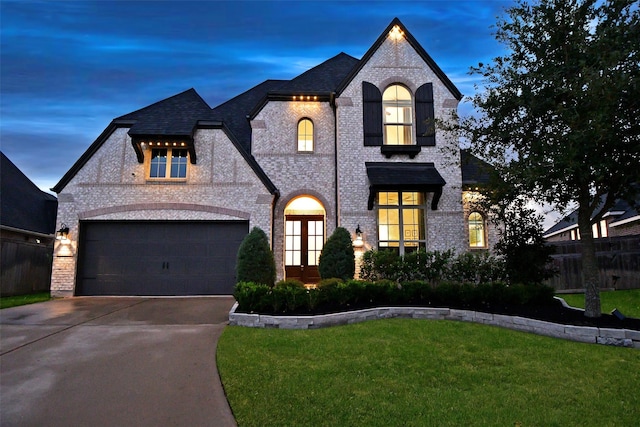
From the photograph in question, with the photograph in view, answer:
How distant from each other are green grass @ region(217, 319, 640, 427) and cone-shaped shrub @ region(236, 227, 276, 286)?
9.36 feet

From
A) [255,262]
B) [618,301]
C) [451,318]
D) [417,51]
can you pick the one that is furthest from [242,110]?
[618,301]

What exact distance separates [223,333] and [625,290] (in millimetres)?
14315

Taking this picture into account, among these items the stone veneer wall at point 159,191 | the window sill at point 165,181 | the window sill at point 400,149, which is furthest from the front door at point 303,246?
the window sill at point 165,181

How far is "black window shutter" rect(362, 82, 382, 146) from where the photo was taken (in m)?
13.2

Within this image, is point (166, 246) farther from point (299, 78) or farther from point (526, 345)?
point (526, 345)

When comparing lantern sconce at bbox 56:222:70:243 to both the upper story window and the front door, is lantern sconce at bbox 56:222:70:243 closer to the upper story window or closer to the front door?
the upper story window

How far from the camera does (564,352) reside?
5.80m

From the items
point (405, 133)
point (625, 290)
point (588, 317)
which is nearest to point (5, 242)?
point (405, 133)

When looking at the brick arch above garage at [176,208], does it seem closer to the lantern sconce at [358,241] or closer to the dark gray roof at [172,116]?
the dark gray roof at [172,116]

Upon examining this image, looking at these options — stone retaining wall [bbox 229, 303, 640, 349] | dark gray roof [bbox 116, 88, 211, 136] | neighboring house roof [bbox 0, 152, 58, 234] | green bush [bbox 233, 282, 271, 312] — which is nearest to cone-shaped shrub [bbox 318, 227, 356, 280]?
stone retaining wall [bbox 229, 303, 640, 349]

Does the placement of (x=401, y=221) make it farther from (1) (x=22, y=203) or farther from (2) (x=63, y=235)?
(1) (x=22, y=203)

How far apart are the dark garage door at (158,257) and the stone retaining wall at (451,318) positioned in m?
4.64

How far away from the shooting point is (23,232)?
14977mm

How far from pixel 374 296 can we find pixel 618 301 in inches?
311
